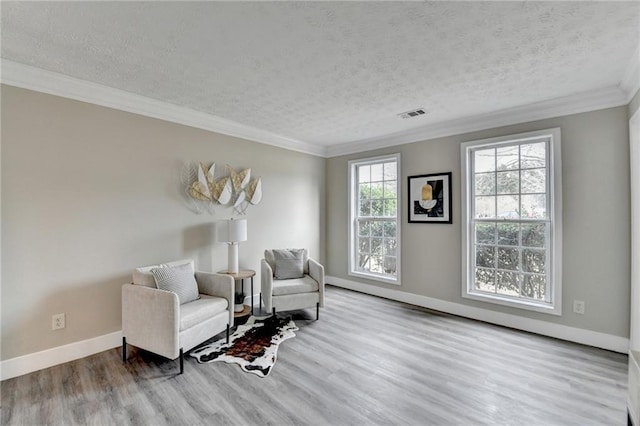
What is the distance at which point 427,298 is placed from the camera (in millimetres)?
4078

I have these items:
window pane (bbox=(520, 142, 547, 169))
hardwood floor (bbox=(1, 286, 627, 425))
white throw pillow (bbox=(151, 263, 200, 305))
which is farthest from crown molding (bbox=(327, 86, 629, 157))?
white throw pillow (bbox=(151, 263, 200, 305))

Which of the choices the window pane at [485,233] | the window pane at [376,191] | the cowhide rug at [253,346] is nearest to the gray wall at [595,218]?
the window pane at [485,233]

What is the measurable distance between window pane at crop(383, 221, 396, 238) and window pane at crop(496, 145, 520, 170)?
5.42ft

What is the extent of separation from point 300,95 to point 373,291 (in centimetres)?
316

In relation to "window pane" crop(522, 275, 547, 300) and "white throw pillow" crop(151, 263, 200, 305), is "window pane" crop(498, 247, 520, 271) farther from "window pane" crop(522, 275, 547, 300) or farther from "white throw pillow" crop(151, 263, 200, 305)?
"white throw pillow" crop(151, 263, 200, 305)

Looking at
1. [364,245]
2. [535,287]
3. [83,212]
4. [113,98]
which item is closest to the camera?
[83,212]

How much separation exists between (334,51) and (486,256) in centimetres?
304

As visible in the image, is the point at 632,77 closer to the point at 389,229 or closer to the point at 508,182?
the point at 508,182

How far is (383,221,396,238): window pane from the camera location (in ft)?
15.0

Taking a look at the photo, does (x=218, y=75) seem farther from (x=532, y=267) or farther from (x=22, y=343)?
(x=532, y=267)

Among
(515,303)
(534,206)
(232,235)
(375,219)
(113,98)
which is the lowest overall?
(515,303)

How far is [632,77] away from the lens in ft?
8.00

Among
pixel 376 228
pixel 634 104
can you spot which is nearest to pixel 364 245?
pixel 376 228

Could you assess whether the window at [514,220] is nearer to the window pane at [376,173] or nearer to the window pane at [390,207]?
the window pane at [390,207]
